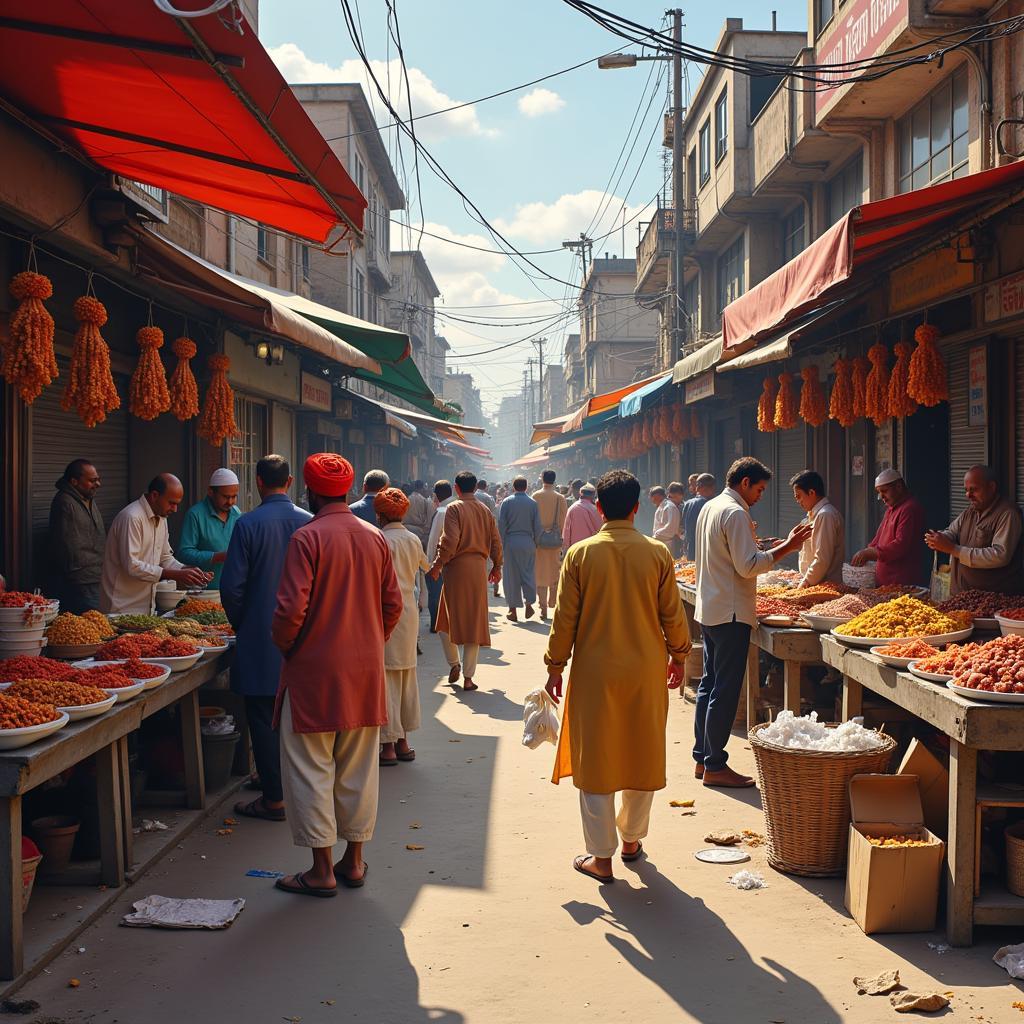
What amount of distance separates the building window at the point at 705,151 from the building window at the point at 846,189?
263 inches

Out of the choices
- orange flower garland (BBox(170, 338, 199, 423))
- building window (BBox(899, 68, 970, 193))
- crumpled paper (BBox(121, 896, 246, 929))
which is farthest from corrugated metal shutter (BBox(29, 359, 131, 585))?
building window (BBox(899, 68, 970, 193))

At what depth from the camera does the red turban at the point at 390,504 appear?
7.64 m

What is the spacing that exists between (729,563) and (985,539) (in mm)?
1979

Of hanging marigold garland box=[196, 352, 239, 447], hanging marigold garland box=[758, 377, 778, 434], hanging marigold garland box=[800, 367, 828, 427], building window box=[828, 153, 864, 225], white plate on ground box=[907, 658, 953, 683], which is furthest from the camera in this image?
building window box=[828, 153, 864, 225]

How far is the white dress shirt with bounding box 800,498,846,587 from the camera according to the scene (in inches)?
320

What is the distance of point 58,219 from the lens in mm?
6527

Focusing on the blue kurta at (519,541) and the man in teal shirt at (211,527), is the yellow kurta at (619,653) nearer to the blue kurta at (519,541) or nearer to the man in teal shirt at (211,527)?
the man in teal shirt at (211,527)

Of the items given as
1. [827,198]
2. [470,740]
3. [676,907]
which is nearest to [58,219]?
[470,740]

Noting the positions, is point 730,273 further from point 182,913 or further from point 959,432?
point 182,913

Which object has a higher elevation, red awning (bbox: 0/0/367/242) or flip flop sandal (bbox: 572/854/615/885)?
red awning (bbox: 0/0/367/242)

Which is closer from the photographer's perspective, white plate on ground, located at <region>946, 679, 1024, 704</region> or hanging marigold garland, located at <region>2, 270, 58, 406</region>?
white plate on ground, located at <region>946, 679, 1024, 704</region>

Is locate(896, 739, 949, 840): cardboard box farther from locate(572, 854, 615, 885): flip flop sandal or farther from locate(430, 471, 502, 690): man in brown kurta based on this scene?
locate(430, 471, 502, 690): man in brown kurta

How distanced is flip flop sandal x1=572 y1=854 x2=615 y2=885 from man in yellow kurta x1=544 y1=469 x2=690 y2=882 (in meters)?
0.01

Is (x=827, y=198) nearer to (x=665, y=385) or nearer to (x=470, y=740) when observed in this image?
(x=665, y=385)
